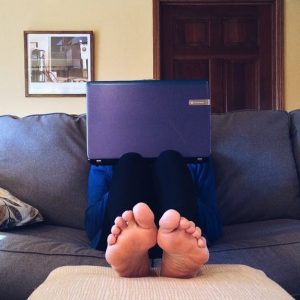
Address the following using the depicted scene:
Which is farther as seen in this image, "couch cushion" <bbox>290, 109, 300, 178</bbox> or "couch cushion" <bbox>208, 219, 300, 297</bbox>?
"couch cushion" <bbox>290, 109, 300, 178</bbox>

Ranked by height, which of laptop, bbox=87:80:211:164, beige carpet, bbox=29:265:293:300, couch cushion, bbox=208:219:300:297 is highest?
laptop, bbox=87:80:211:164

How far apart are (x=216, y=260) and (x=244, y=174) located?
0.52 m

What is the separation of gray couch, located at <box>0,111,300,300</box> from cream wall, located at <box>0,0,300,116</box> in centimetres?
162

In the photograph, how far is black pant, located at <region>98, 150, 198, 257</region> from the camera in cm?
109

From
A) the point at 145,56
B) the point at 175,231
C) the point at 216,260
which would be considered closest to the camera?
the point at 175,231

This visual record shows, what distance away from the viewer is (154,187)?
1224 mm

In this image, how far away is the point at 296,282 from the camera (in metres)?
1.21

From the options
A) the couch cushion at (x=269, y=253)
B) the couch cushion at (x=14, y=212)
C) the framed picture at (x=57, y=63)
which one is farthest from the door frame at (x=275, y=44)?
the couch cushion at (x=269, y=253)

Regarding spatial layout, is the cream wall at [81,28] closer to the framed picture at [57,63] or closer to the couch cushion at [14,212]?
the framed picture at [57,63]

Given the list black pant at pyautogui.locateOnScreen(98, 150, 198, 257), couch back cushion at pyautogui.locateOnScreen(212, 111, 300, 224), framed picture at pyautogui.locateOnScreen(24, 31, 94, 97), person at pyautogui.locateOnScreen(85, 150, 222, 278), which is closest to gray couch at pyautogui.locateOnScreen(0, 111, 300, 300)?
couch back cushion at pyautogui.locateOnScreen(212, 111, 300, 224)

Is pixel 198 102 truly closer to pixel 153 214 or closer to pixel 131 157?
pixel 131 157

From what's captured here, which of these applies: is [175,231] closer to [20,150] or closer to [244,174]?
[244,174]

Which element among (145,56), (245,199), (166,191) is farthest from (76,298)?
(145,56)

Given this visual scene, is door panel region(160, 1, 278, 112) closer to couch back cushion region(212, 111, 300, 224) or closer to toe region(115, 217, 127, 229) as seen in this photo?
couch back cushion region(212, 111, 300, 224)
